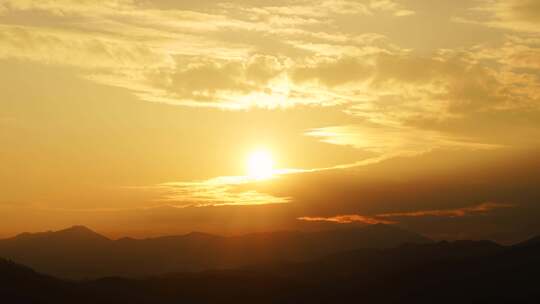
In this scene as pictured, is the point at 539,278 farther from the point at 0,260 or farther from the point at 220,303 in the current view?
the point at 0,260

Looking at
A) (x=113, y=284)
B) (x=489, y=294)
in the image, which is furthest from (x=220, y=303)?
(x=489, y=294)

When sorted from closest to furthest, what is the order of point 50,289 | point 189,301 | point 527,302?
point 50,289 < point 527,302 < point 189,301

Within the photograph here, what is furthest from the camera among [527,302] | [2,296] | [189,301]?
[189,301]

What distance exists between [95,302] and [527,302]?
11256cm

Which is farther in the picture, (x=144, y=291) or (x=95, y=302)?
(x=144, y=291)

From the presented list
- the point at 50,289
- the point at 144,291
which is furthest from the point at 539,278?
the point at 50,289

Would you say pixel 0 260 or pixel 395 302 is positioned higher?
pixel 0 260

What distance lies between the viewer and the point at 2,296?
5364 inches

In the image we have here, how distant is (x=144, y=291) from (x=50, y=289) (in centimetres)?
4430

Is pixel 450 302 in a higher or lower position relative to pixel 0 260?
lower

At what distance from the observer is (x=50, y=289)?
15238 cm

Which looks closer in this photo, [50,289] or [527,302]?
[50,289]

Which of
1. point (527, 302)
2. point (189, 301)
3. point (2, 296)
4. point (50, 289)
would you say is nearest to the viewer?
point (2, 296)

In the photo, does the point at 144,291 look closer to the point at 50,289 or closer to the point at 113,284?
the point at 113,284
